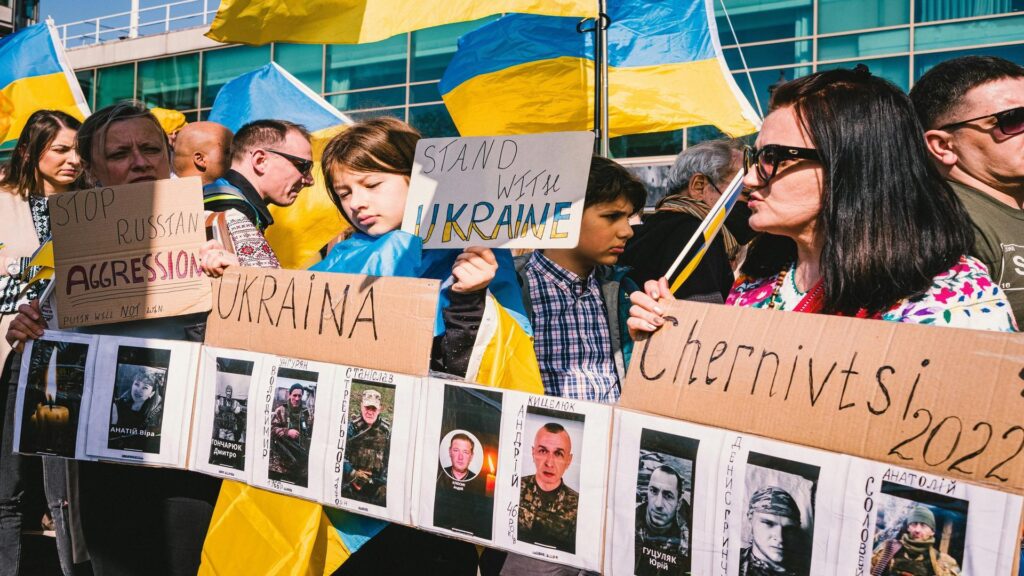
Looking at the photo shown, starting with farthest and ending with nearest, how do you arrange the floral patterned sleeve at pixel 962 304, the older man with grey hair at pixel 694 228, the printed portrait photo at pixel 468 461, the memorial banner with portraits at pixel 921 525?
the older man with grey hair at pixel 694 228 < the printed portrait photo at pixel 468 461 < the floral patterned sleeve at pixel 962 304 < the memorial banner with portraits at pixel 921 525

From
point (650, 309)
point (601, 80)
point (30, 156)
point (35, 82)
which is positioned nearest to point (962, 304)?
point (650, 309)

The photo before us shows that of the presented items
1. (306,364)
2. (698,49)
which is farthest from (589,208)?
(698,49)

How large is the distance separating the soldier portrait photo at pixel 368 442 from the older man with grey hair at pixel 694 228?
4.80 ft

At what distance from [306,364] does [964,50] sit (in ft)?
46.1

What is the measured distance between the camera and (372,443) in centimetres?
181

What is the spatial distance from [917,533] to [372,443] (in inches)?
42.0

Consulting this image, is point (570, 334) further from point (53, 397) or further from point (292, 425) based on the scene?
point (53, 397)

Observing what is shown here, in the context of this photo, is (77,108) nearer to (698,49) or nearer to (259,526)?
(698,49)

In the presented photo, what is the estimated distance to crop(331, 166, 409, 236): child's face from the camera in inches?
85.7

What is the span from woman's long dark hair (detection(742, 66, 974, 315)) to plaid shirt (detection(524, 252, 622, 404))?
125 cm

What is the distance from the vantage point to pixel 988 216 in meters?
1.85

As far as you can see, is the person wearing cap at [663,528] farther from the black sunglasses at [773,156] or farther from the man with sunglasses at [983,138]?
the man with sunglasses at [983,138]

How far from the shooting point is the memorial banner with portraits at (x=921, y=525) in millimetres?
1128

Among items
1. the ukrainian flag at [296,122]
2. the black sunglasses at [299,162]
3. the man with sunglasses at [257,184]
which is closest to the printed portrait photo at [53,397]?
the man with sunglasses at [257,184]
